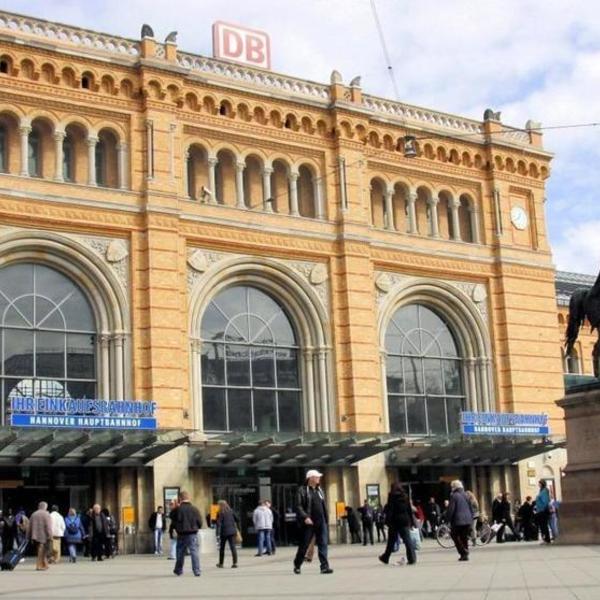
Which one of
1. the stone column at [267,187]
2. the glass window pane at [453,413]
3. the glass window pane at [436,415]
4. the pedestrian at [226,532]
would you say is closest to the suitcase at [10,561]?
the pedestrian at [226,532]

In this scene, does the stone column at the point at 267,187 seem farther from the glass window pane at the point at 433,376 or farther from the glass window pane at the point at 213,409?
the glass window pane at the point at 433,376

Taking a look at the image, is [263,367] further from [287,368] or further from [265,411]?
[265,411]

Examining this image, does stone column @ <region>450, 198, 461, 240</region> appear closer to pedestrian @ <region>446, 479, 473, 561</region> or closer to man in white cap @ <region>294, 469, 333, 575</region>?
pedestrian @ <region>446, 479, 473, 561</region>

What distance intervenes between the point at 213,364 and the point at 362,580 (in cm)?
2084

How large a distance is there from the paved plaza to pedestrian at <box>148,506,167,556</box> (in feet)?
25.0

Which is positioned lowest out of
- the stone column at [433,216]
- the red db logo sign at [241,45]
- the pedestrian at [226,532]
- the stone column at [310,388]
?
the pedestrian at [226,532]

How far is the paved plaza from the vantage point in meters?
14.8

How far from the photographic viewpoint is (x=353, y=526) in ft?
122

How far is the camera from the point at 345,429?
3959 cm

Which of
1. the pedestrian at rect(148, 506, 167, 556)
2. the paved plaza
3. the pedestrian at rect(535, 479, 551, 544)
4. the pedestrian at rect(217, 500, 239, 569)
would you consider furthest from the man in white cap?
the pedestrian at rect(148, 506, 167, 556)

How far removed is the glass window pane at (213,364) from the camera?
37.8m

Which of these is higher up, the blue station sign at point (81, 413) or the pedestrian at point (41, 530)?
the blue station sign at point (81, 413)

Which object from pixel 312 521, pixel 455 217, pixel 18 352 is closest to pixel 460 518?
pixel 312 521

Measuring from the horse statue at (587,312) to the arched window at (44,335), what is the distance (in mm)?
15639
